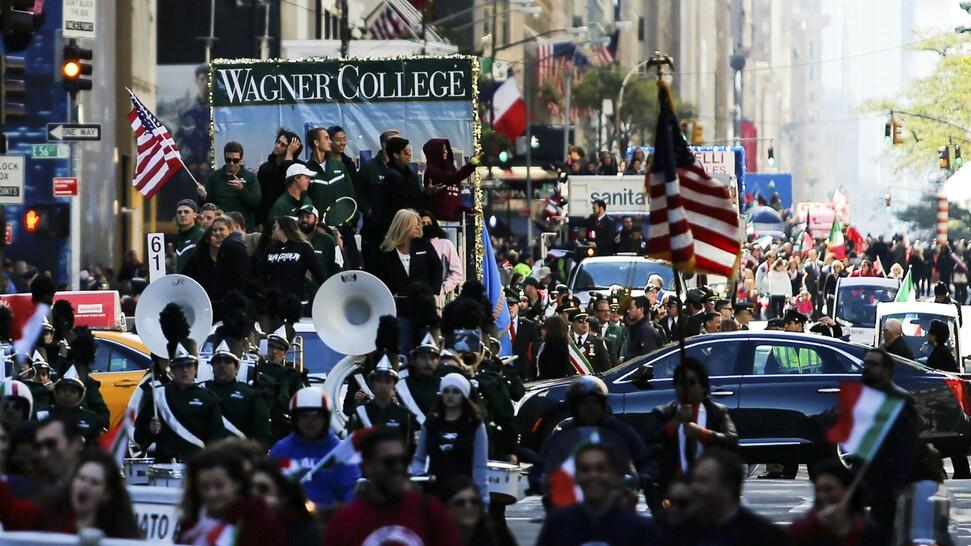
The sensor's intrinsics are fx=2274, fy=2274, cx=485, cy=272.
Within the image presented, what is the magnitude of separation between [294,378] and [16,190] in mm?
9938

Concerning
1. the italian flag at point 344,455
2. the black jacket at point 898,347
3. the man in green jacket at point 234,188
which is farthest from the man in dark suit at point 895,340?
the italian flag at point 344,455

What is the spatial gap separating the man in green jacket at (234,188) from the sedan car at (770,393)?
123 inches

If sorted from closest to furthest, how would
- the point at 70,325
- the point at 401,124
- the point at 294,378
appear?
the point at 294,378, the point at 70,325, the point at 401,124

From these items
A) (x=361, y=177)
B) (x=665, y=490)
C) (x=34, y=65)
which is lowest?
(x=665, y=490)

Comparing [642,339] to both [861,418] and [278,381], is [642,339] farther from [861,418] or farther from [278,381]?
[861,418]

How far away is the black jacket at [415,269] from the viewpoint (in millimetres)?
18141

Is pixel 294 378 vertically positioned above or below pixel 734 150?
below

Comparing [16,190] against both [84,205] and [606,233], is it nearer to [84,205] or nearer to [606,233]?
[606,233]

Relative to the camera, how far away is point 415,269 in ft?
59.7

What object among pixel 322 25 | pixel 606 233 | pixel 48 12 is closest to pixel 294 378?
pixel 606 233

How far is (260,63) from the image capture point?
78.5 feet

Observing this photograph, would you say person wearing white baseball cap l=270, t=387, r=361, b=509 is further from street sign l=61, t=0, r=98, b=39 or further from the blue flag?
street sign l=61, t=0, r=98, b=39

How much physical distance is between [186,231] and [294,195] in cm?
98

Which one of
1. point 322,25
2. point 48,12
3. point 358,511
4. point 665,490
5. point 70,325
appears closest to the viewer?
point 358,511
